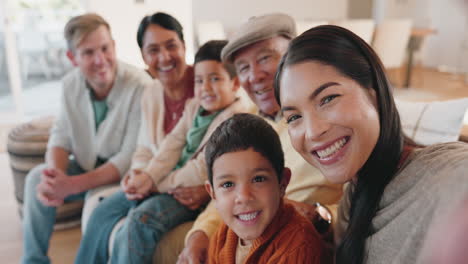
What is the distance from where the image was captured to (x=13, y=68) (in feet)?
16.5

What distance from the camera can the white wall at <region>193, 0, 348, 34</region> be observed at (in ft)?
21.0

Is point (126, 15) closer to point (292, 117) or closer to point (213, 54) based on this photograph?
point (213, 54)

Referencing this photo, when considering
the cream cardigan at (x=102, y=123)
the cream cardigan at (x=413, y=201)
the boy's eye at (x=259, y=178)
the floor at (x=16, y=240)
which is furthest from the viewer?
the floor at (x=16, y=240)

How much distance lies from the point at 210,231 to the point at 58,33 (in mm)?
5147

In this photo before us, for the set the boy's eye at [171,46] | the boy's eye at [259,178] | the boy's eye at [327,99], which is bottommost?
the boy's eye at [259,178]

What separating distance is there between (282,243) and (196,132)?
79 centimetres

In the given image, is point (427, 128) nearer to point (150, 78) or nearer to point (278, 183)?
point (278, 183)

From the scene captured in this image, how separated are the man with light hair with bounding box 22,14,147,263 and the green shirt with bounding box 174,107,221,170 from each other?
462 millimetres

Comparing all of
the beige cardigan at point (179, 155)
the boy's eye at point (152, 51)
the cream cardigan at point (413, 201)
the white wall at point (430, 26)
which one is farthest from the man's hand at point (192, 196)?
the white wall at point (430, 26)

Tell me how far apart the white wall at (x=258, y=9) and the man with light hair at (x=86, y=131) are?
4.45 metres

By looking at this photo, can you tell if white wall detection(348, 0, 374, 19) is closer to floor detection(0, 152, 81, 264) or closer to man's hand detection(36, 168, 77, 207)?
floor detection(0, 152, 81, 264)

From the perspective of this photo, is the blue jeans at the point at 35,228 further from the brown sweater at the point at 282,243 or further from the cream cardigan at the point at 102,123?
the brown sweater at the point at 282,243

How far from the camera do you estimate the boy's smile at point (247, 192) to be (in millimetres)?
967

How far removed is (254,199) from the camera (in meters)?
0.97
